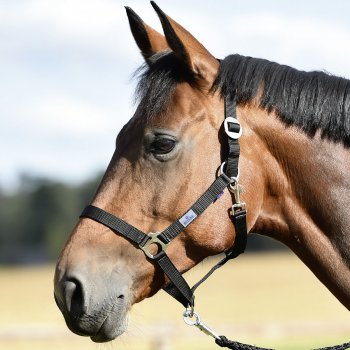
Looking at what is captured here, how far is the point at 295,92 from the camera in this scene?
4.34 meters

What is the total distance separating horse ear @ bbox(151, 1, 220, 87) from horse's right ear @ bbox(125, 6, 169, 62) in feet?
1.41

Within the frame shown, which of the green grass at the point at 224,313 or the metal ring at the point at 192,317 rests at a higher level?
the metal ring at the point at 192,317

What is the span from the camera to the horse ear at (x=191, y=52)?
4.18 metres

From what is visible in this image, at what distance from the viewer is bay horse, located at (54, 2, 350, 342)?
4129mm

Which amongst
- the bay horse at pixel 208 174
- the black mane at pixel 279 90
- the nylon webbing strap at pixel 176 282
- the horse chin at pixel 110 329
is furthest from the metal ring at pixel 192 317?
the black mane at pixel 279 90

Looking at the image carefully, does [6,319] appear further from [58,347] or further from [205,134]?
[205,134]

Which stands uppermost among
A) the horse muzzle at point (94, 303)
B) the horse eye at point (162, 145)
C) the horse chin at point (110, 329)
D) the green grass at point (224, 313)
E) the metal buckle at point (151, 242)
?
the horse eye at point (162, 145)

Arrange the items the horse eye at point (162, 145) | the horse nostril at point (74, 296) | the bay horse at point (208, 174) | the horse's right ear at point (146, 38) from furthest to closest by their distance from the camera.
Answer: the horse's right ear at point (146, 38), the horse eye at point (162, 145), the bay horse at point (208, 174), the horse nostril at point (74, 296)

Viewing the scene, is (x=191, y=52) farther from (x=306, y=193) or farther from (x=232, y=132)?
(x=306, y=193)

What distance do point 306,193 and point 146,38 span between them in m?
1.49

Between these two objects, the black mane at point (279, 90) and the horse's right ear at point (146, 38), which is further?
the horse's right ear at point (146, 38)

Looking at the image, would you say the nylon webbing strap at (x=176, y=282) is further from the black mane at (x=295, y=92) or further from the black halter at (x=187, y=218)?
the black mane at (x=295, y=92)

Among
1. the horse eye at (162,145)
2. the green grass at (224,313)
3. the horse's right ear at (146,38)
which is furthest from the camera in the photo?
the green grass at (224,313)

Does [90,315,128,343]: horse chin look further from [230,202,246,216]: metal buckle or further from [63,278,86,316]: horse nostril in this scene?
[230,202,246,216]: metal buckle
